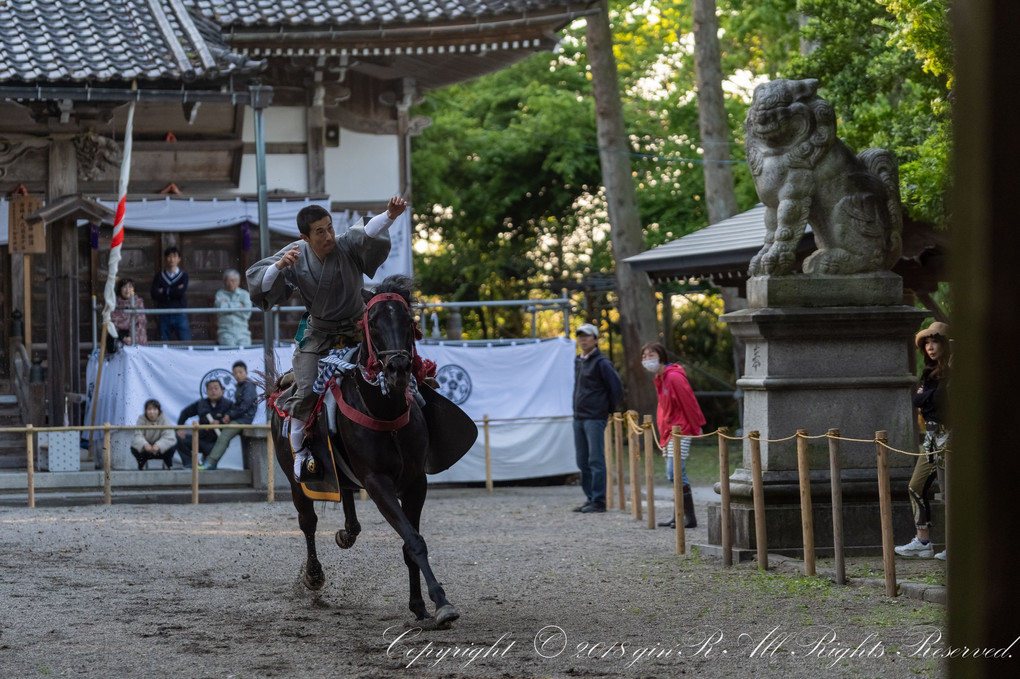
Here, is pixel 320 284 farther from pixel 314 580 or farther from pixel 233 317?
pixel 233 317

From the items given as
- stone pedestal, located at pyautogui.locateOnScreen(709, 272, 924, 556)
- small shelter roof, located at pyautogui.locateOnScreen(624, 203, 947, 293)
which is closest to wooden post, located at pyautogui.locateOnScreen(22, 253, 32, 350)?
small shelter roof, located at pyautogui.locateOnScreen(624, 203, 947, 293)

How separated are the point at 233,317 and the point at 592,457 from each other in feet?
19.8

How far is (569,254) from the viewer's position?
111 feet

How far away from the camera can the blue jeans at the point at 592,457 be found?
14141 millimetres

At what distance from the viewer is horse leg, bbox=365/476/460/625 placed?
6816 millimetres

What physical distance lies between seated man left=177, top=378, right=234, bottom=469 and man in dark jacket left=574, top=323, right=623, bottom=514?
4.67 meters

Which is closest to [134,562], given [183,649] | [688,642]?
[183,649]

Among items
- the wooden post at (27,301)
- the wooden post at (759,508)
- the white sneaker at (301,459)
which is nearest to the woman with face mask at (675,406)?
the wooden post at (759,508)

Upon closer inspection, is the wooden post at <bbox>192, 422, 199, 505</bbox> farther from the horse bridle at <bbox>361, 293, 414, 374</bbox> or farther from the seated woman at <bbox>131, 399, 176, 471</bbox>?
the horse bridle at <bbox>361, 293, 414, 374</bbox>

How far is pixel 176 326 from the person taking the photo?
58.1ft

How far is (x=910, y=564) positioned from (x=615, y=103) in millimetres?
15906

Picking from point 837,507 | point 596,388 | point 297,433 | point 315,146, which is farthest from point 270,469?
point 837,507

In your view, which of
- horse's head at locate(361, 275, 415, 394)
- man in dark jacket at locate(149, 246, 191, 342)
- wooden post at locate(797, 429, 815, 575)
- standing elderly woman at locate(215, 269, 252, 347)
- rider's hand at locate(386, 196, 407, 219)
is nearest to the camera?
horse's head at locate(361, 275, 415, 394)

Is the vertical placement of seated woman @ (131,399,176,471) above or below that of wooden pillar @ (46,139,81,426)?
below
